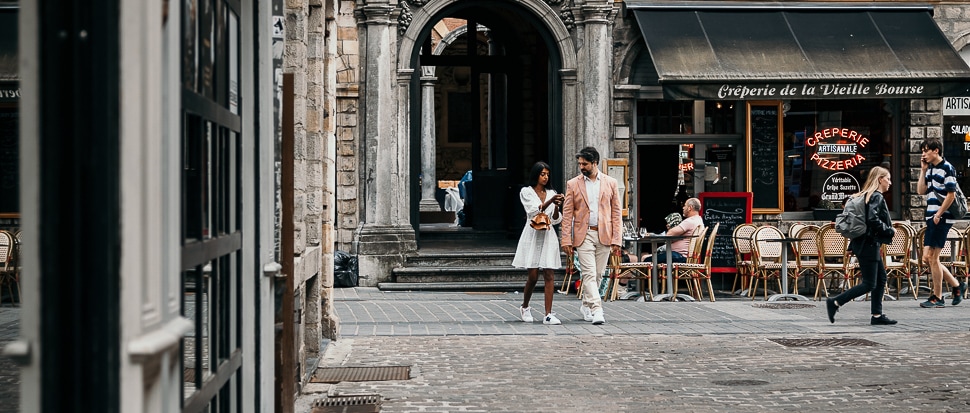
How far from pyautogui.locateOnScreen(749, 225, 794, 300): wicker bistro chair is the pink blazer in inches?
131

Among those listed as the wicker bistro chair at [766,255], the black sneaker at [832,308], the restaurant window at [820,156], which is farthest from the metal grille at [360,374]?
the restaurant window at [820,156]

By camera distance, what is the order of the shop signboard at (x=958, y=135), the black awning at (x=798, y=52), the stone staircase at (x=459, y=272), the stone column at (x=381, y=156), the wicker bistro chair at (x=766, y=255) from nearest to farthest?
1. the wicker bistro chair at (x=766, y=255)
2. the stone staircase at (x=459, y=272)
3. the black awning at (x=798, y=52)
4. the stone column at (x=381, y=156)
5. the shop signboard at (x=958, y=135)

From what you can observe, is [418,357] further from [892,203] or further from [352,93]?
[892,203]

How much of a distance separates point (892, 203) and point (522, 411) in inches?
501

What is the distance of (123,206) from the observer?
2430 mm

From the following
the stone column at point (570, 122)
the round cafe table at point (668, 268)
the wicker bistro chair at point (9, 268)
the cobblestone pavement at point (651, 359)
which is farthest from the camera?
the stone column at point (570, 122)

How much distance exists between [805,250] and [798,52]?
3377 mm

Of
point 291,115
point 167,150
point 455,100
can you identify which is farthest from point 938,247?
point 455,100

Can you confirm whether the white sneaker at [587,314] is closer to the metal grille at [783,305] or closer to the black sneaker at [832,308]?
the black sneaker at [832,308]

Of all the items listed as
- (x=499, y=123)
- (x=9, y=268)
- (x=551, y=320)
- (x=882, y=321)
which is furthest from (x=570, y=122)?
(x=9, y=268)

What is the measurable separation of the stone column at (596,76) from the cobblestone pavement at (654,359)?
3.80m

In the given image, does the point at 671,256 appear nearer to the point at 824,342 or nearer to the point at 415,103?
the point at 824,342

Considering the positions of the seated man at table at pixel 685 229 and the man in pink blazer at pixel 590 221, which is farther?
the seated man at table at pixel 685 229

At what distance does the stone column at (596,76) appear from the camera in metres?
17.4
